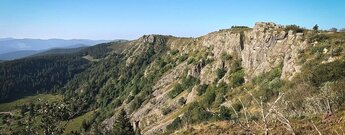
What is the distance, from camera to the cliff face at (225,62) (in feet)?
293

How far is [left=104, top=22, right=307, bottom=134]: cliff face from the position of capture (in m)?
89.3

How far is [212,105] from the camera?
96938 mm

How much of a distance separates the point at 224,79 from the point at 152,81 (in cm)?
6759

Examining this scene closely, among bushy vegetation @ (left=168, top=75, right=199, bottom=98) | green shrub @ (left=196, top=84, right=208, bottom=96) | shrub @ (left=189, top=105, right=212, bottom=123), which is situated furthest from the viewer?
bushy vegetation @ (left=168, top=75, right=199, bottom=98)

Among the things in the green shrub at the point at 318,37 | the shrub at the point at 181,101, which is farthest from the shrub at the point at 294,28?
the shrub at the point at 181,101

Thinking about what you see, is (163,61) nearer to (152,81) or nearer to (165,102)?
(152,81)

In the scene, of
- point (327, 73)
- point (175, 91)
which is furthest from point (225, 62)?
point (327, 73)

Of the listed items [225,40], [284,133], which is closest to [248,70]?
[225,40]

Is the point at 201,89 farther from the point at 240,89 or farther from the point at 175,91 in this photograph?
the point at 240,89

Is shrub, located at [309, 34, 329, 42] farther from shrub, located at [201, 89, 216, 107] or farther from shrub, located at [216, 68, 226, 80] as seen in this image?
shrub, located at [216, 68, 226, 80]

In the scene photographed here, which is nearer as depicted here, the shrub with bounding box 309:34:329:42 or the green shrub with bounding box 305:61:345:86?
the green shrub with bounding box 305:61:345:86

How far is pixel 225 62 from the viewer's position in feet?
395

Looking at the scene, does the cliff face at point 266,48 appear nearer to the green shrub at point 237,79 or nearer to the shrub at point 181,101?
the green shrub at point 237,79

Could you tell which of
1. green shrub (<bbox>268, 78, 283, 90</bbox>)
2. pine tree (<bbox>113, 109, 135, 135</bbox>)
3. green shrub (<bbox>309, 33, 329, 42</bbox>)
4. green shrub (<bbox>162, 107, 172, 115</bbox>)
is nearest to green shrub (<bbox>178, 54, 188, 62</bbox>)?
green shrub (<bbox>162, 107, 172, 115</bbox>)
